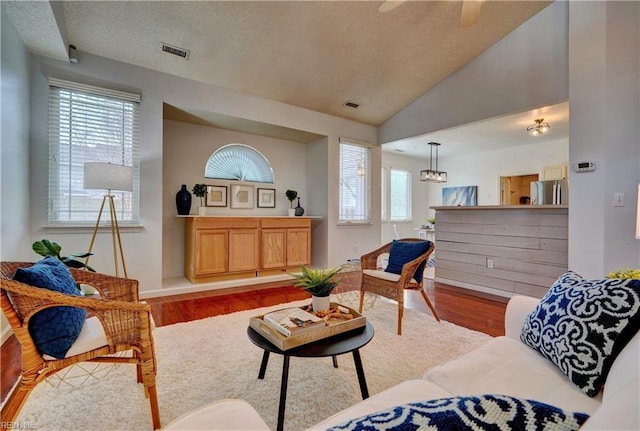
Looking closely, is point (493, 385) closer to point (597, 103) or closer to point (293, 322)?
point (293, 322)

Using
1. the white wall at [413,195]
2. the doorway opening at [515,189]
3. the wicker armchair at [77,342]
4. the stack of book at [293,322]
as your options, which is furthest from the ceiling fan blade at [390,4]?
the doorway opening at [515,189]

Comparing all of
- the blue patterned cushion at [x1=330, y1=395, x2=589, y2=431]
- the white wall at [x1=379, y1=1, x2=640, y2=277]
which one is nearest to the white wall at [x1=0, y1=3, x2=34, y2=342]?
the blue patterned cushion at [x1=330, y1=395, x2=589, y2=431]

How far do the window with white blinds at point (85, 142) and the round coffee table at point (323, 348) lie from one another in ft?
9.34

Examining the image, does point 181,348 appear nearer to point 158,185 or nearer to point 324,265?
point 158,185

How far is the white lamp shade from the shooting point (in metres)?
2.84

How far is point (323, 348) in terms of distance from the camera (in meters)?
1.47

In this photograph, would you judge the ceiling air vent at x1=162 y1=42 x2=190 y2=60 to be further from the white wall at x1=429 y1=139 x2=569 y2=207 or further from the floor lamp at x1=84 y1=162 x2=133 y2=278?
the white wall at x1=429 y1=139 x2=569 y2=207

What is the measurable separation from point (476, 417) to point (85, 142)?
415 centimetres

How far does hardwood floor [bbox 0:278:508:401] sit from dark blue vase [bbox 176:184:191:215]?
46.6 inches

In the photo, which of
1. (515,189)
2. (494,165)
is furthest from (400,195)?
(515,189)

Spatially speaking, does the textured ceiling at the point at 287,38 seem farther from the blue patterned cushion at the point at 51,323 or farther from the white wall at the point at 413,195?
the white wall at the point at 413,195

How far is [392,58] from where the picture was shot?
4.04m

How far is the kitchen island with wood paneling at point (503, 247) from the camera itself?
11.3 feet

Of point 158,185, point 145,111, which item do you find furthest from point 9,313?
point 145,111
